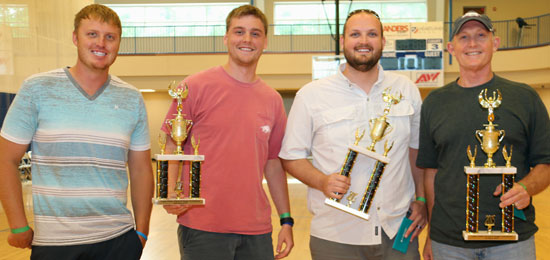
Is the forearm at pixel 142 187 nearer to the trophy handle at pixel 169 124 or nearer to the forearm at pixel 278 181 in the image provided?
the trophy handle at pixel 169 124

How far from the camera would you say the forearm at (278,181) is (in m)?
3.10

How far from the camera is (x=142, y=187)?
2.68m

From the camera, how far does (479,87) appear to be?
2535mm

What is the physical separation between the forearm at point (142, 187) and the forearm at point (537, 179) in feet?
5.89

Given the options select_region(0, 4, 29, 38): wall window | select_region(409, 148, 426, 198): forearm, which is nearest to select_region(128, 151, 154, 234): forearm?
select_region(409, 148, 426, 198): forearm

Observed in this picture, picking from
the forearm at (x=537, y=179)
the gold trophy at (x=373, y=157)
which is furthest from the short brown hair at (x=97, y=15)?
the forearm at (x=537, y=179)

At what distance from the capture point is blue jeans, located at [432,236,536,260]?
2.40 meters

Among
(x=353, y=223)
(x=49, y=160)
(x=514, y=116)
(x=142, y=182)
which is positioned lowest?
(x=353, y=223)

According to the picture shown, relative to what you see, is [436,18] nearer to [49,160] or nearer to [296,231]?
[296,231]

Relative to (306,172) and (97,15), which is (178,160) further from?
(97,15)

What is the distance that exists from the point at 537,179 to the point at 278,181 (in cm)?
138

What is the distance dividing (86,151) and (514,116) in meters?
1.96

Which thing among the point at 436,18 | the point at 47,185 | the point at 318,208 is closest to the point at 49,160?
the point at 47,185

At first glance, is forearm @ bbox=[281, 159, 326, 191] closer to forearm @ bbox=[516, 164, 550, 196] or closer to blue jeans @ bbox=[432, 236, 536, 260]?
blue jeans @ bbox=[432, 236, 536, 260]
